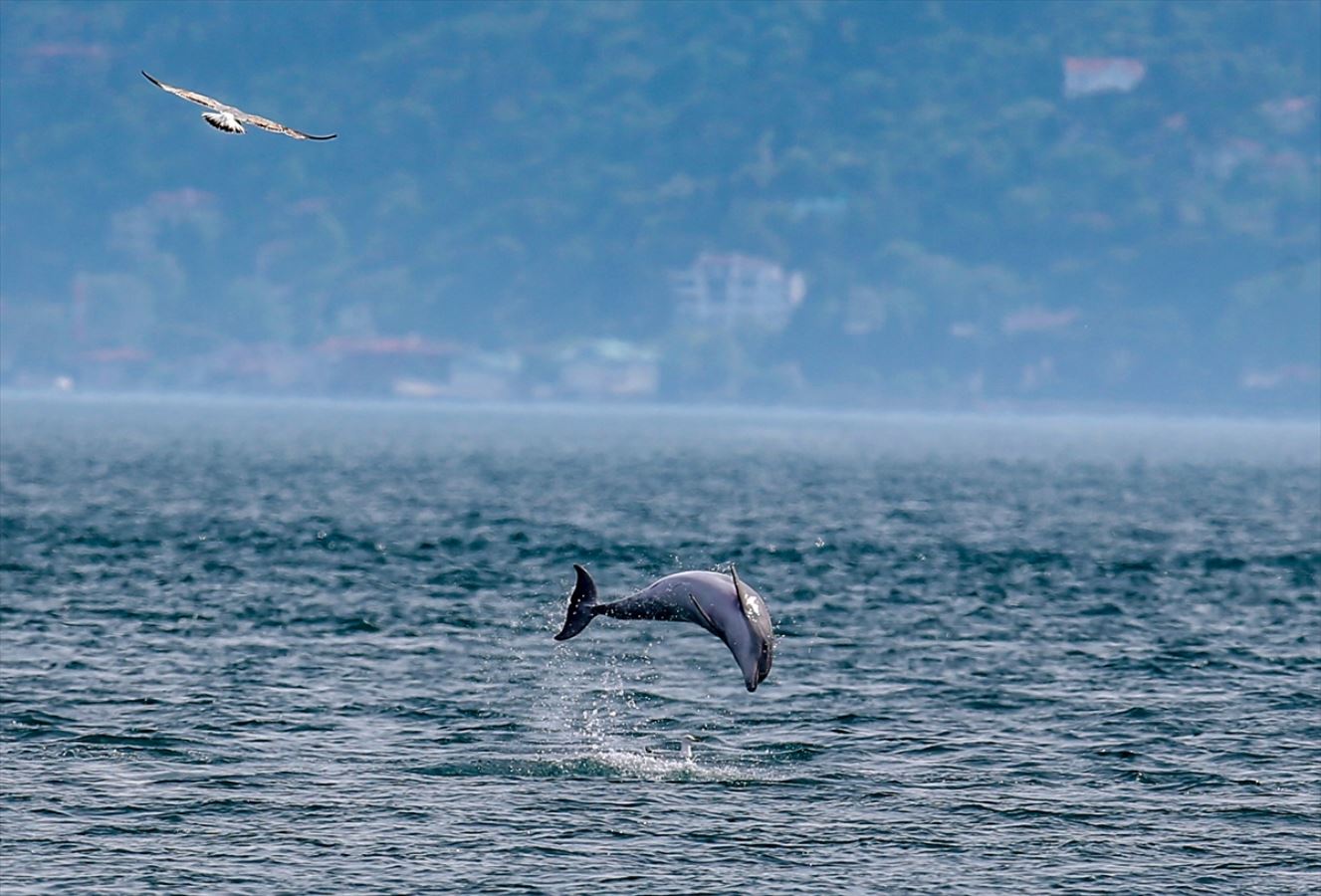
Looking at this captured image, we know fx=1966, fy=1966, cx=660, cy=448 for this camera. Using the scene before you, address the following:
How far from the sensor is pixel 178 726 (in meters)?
40.3

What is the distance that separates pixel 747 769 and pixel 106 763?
12123 millimetres

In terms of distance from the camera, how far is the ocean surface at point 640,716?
31500mm

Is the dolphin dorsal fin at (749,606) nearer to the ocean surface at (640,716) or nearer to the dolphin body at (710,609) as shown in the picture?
the dolphin body at (710,609)

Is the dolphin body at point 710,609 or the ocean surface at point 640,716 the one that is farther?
the ocean surface at point 640,716

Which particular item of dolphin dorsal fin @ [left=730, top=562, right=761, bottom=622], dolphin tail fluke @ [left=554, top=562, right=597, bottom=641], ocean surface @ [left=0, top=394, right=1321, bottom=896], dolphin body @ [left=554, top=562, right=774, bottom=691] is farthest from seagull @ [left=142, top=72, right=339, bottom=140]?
ocean surface @ [left=0, top=394, right=1321, bottom=896]

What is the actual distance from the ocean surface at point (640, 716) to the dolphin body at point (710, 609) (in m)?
3.28

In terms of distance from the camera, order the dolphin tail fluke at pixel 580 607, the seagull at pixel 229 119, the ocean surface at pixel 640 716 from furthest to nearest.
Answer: the dolphin tail fluke at pixel 580 607
the ocean surface at pixel 640 716
the seagull at pixel 229 119

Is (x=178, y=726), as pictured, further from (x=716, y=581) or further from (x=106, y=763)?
(x=716, y=581)

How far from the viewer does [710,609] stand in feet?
106

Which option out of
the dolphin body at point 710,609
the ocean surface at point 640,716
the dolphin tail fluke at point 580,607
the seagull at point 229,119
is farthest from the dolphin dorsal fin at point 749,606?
the seagull at point 229,119

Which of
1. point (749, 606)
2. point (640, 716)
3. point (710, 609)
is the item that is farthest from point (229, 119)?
point (640, 716)

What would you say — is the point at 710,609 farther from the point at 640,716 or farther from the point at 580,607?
the point at 640,716

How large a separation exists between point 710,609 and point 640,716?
39.9 feet

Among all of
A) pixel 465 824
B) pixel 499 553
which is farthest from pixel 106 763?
pixel 499 553
